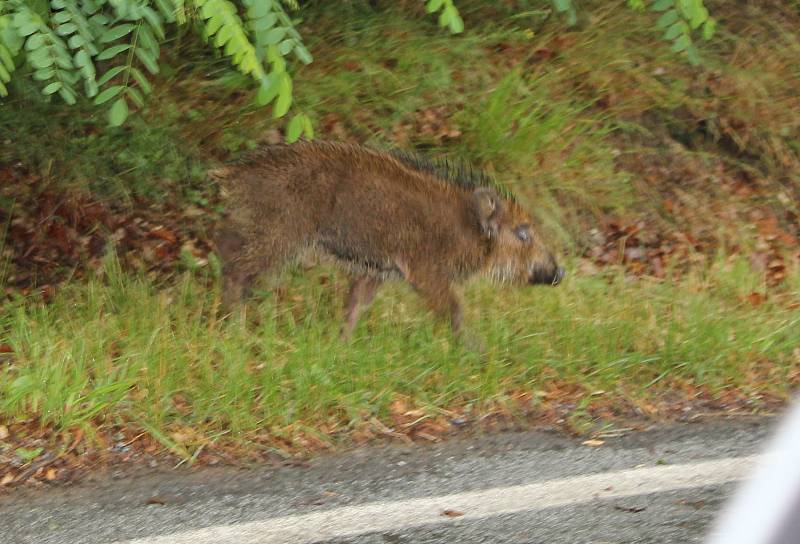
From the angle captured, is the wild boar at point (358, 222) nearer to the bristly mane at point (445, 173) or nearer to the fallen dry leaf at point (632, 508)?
the bristly mane at point (445, 173)

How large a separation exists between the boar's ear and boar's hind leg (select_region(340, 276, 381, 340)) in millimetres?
708

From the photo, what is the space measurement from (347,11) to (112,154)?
246cm

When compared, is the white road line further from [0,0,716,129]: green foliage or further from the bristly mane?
the bristly mane

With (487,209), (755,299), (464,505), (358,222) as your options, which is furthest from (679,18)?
(464,505)

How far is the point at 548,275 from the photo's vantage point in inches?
271

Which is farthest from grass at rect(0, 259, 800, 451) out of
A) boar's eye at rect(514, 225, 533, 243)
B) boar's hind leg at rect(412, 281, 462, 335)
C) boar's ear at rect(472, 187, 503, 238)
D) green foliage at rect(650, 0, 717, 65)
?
green foliage at rect(650, 0, 717, 65)

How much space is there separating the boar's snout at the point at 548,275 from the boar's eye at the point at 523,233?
193 millimetres

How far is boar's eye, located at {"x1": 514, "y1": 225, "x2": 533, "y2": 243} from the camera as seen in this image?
22.5ft

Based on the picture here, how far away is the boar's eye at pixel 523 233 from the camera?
687cm

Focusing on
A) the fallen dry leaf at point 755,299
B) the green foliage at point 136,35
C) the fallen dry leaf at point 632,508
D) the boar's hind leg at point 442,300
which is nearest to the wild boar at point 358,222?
the boar's hind leg at point 442,300

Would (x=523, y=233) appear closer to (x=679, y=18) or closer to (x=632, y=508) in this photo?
(x=679, y=18)

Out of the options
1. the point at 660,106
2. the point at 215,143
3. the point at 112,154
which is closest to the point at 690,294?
the point at 660,106

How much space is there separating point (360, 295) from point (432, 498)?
2.32 m

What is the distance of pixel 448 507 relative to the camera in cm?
450
